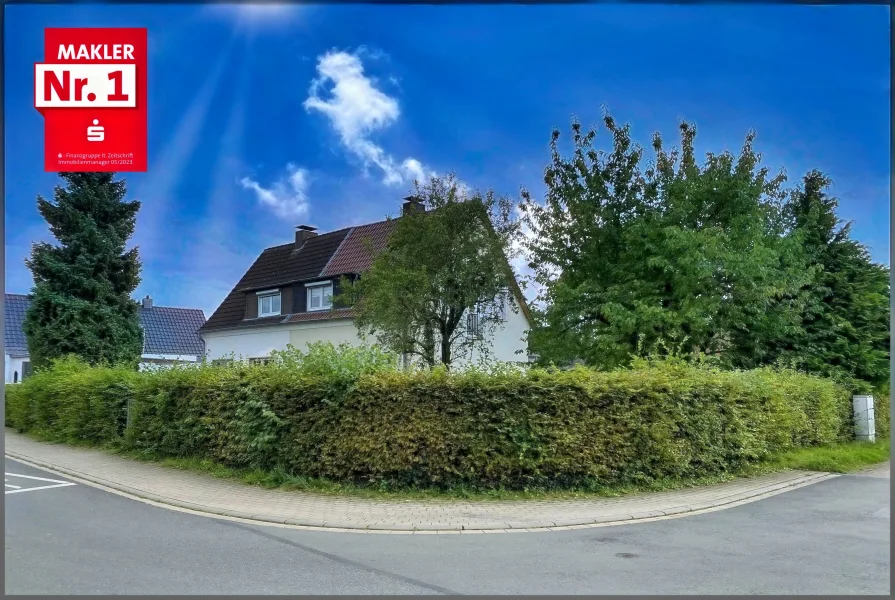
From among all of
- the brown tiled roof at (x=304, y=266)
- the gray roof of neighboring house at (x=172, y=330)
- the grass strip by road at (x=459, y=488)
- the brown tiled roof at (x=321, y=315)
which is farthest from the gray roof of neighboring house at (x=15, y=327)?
the grass strip by road at (x=459, y=488)

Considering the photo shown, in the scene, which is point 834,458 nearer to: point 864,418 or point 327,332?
point 864,418

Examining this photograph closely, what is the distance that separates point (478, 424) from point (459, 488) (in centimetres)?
99

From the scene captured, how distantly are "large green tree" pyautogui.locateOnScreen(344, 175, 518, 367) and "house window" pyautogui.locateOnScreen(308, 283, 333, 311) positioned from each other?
1053 cm

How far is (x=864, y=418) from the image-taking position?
19.9 m

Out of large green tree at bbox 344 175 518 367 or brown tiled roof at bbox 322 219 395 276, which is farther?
brown tiled roof at bbox 322 219 395 276

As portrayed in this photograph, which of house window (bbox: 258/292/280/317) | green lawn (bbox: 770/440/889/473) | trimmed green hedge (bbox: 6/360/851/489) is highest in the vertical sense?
house window (bbox: 258/292/280/317)

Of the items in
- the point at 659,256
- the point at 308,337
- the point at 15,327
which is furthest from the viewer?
the point at 15,327

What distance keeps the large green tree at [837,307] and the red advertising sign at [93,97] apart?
20590mm

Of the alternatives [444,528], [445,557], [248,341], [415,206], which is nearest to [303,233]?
[248,341]

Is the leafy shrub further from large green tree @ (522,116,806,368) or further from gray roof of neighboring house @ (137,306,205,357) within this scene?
gray roof of neighboring house @ (137,306,205,357)

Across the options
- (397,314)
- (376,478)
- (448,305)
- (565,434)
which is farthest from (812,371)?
(376,478)

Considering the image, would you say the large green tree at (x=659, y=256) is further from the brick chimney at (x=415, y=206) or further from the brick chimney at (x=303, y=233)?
the brick chimney at (x=303, y=233)

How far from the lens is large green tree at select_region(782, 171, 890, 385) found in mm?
22062

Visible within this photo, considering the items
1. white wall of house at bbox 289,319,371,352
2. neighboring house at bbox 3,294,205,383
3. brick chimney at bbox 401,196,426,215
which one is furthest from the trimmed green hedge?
neighboring house at bbox 3,294,205,383
